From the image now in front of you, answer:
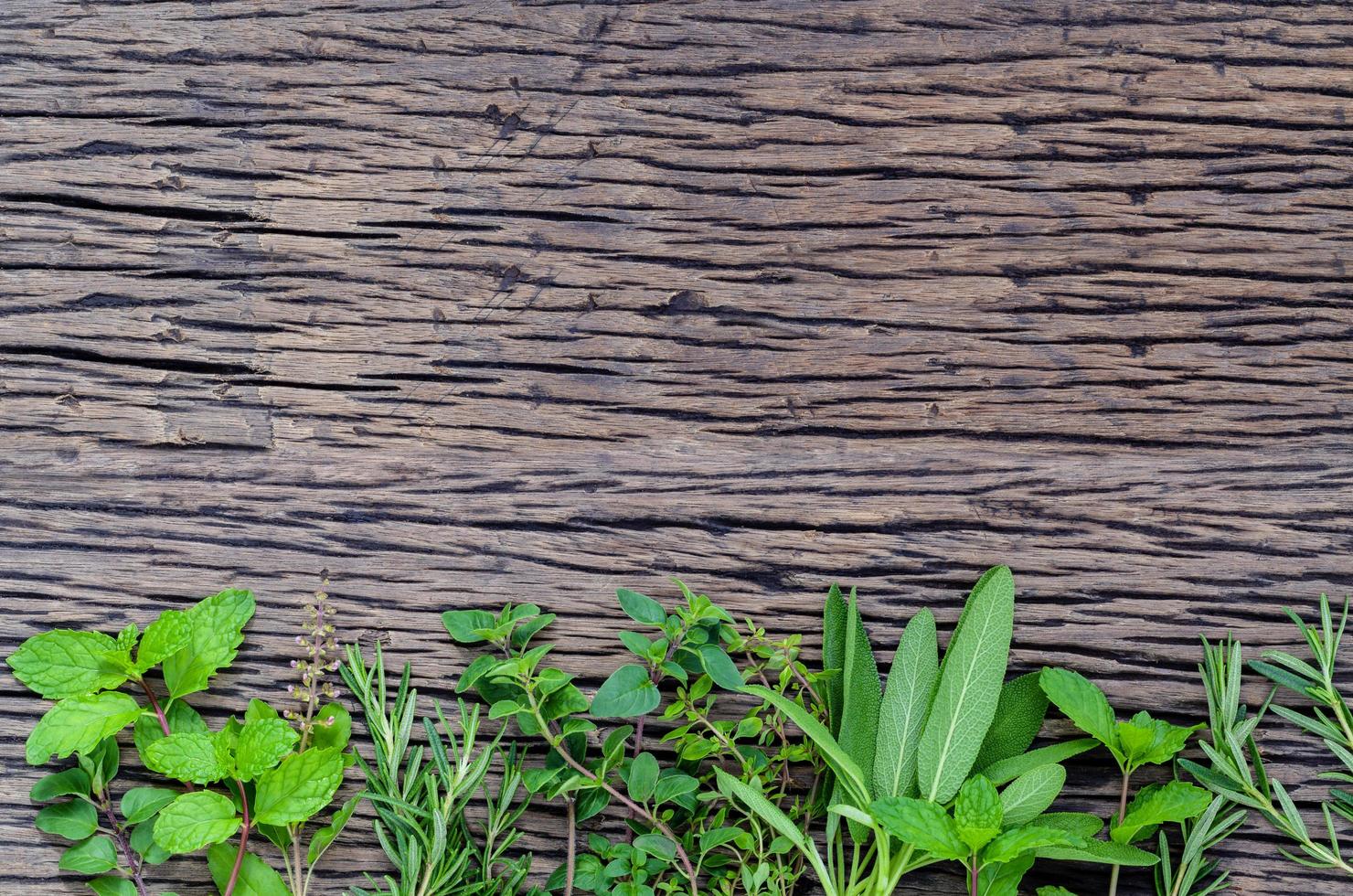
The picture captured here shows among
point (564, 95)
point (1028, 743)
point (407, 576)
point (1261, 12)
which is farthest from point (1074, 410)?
point (407, 576)

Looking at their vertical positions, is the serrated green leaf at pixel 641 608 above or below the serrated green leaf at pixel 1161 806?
above

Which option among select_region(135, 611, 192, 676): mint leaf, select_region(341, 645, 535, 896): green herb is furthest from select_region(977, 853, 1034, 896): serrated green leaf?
select_region(135, 611, 192, 676): mint leaf

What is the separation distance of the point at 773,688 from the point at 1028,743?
29cm

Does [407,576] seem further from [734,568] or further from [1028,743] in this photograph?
[1028,743]

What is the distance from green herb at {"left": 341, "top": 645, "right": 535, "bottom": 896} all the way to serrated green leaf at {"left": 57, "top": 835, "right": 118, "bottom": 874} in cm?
29

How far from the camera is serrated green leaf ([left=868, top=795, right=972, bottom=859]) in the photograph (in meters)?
0.82

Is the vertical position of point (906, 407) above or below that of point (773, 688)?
above

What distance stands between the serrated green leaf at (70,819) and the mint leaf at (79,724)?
0.08 m

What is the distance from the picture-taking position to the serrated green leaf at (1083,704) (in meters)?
0.90

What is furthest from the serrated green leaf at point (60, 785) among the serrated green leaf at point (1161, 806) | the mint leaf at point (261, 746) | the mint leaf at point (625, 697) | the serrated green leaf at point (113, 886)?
the serrated green leaf at point (1161, 806)

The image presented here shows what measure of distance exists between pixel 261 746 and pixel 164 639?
17cm

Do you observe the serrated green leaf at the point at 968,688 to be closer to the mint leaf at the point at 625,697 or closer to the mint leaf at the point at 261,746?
the mint leaf at the point at 625,697

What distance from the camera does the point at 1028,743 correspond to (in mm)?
944

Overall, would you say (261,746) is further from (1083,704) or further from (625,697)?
(1083,704)
